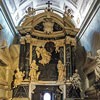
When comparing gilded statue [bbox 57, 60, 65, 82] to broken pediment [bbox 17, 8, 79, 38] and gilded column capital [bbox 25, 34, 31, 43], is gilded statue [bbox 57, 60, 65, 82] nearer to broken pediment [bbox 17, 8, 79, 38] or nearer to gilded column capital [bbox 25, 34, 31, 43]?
broken pediment [bbox 17, 8, 79, 38]

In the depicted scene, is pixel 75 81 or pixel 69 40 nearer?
pixel 75 81

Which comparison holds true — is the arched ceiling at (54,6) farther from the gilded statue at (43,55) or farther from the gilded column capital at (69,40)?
the gilded statue at (43,55)

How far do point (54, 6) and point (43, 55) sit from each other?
3.80 m

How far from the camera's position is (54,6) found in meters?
15.0

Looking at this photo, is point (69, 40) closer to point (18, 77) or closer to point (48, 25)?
point (48, 25)

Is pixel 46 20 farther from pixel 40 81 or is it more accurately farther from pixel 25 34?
pixel 40 81

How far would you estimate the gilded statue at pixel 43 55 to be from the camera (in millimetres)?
12391

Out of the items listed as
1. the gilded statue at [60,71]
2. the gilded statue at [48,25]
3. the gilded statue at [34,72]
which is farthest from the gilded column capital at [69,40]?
the gilded statue at [34,72]

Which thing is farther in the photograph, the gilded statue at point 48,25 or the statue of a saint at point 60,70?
the gilded statue at point 48,25

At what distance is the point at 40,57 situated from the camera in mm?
12555

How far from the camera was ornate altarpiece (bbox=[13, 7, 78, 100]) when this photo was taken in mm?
11719

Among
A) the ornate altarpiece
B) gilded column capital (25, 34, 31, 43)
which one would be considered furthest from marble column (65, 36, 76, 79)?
gilded column capital (25, 34, 31, 43)

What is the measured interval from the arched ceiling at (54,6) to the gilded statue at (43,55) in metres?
2.44

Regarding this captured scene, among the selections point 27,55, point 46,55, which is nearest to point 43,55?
point 46,55
